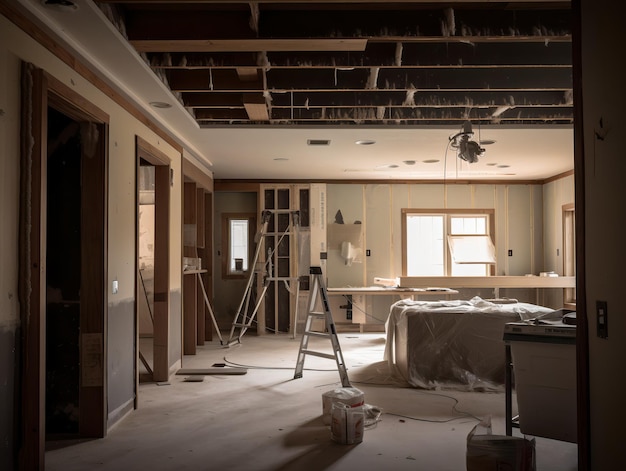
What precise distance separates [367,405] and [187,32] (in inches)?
114

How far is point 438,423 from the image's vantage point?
162 inches

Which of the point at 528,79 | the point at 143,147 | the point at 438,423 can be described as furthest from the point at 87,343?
the point at 528,79

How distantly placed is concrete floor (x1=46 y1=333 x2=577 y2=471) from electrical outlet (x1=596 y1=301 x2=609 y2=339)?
1666mm

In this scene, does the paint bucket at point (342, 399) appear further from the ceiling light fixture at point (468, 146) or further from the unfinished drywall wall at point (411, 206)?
the unfinished drywall wall at point (411, 206)

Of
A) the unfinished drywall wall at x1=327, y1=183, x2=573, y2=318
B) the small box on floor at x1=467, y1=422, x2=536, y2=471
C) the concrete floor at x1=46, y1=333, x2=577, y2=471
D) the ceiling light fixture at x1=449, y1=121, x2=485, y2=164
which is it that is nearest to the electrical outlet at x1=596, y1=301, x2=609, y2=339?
the small box on floor at x1=467, y1=422, x2=536, y2=471

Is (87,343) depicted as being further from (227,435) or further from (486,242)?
A: (486,242)

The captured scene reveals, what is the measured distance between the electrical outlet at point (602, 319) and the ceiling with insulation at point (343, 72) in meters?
1.86

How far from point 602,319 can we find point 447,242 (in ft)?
25.0

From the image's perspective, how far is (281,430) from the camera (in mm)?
3988

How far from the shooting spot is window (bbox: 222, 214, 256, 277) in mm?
9555

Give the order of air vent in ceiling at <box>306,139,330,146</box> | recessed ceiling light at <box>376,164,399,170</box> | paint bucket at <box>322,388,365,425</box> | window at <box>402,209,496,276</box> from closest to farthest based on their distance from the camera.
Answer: paint bucket at <box>322,388,365,425</box>, air vent in ceiling at <box>306,139,330,146</box>, recessed ceiling light at <box>376,164,399,170</box>, window at <box>402,209,496,276</box>

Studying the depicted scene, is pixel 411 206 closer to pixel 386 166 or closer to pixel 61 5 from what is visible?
pixel 386 166

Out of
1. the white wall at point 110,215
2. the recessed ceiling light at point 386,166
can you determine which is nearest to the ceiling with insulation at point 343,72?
the white wall at point 110,215

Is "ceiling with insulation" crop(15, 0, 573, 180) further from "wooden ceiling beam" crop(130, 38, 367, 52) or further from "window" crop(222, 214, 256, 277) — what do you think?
"window" crop(222, 214, 256, 277)
